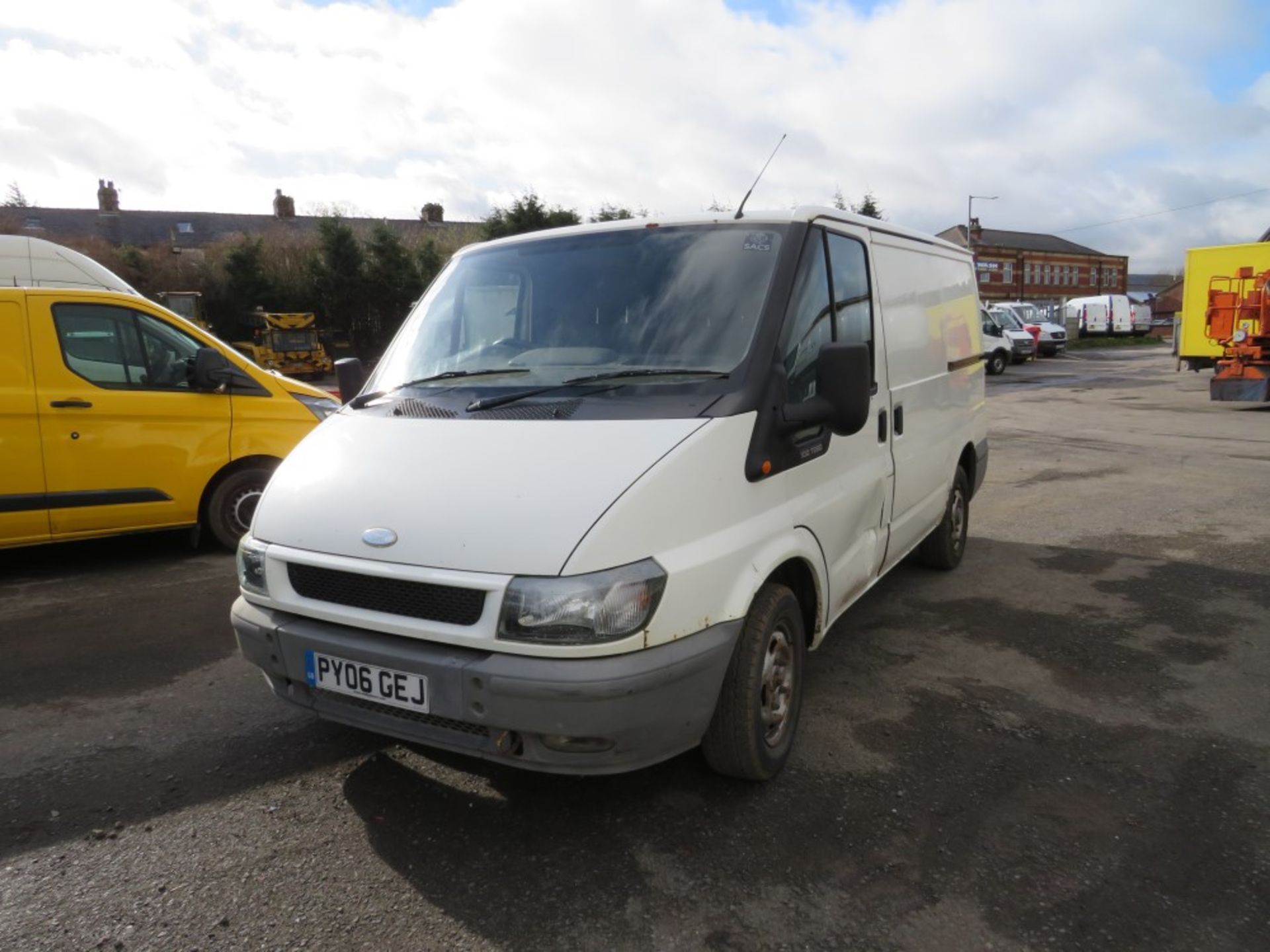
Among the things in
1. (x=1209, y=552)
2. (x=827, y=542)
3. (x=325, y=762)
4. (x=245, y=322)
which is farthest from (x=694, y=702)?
(x=245, y=322)

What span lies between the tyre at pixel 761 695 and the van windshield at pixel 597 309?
90 cm

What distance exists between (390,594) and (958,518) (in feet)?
14.0

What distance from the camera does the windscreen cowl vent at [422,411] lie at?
3172mm

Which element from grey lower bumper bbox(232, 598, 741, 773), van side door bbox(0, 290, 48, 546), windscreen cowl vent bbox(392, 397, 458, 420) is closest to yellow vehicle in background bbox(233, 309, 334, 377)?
van side door bbox(0, 290, 48, 546)

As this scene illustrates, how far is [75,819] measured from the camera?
2973mm

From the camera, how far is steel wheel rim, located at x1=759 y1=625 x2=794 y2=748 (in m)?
3.06

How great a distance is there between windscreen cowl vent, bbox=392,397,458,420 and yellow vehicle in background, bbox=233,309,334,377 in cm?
2880

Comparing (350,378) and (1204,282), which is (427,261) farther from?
(350,378)

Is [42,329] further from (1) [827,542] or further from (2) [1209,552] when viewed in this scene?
(2) [1209,552]

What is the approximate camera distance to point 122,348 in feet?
19.5

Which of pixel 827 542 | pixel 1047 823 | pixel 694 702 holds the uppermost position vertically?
pixel 827 542

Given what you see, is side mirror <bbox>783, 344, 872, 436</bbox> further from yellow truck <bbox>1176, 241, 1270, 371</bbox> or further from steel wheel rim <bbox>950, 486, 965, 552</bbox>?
yellow truck <bbox>1176, 241, 1270, 371</bbox>

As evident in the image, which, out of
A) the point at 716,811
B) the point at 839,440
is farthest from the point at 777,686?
the point at 839,440

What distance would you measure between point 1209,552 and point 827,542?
14.2ft
